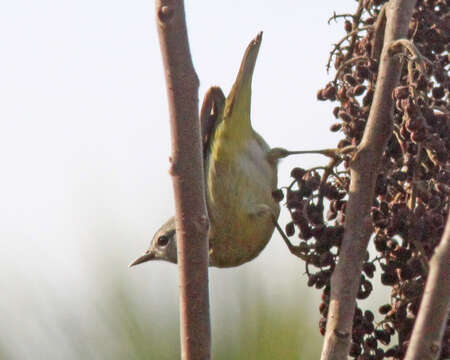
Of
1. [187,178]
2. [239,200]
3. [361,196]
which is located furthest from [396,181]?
[239,200]

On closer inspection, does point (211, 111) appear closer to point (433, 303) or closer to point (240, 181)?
point (240, 181)

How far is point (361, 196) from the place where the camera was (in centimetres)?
244

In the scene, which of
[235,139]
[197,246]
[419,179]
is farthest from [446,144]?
[235,139]

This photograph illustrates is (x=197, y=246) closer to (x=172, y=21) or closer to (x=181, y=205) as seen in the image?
(x=181, y=205)

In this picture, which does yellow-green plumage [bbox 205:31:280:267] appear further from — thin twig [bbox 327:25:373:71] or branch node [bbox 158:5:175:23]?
branch node [bbox 158:5:175:23]

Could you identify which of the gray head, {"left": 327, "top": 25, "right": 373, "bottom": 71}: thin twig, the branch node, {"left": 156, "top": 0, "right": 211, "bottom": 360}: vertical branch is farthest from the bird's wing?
the branch node

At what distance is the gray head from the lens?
4480mm

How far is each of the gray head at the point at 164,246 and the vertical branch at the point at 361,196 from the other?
214 cm

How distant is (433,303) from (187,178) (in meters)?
0.78

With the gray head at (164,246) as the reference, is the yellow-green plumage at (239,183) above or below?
above

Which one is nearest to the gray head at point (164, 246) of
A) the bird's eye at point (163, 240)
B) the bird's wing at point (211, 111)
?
the bird's eye at point (163, 240)

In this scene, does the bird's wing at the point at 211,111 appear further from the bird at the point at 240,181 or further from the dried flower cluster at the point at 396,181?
the dried flower cluster at the point at 396,181

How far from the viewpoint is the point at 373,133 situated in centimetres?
243

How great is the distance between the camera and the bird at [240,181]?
403cm
